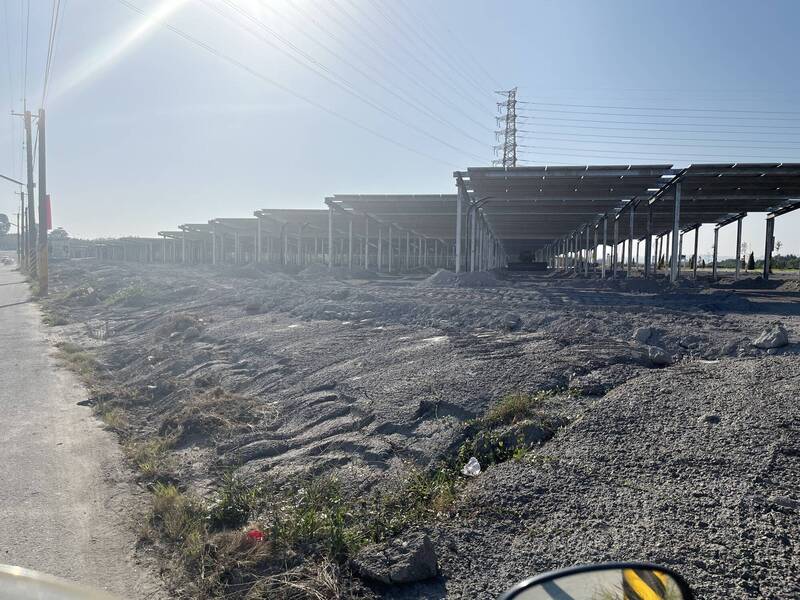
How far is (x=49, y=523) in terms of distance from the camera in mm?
4754

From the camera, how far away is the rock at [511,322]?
1200 centimetres

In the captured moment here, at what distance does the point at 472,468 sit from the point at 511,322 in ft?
24.0

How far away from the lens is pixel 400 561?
3.67 metres

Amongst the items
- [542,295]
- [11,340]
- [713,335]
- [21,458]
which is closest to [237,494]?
[21,458]

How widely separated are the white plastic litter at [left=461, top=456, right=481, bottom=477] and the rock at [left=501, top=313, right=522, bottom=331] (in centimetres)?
661

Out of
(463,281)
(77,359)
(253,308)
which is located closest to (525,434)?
(77,359)

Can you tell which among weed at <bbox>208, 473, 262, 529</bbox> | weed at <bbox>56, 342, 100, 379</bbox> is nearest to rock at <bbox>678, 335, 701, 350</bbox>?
weed at <bbox>208, 473, 262, 529</bbox>

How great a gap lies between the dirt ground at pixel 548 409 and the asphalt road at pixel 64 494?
2.39ft

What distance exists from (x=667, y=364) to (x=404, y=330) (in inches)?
203

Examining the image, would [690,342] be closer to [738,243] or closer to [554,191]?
[554,191]

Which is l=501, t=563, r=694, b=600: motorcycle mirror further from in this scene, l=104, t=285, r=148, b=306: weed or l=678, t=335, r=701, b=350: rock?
l=104, t=285, r=148, b=306: weed

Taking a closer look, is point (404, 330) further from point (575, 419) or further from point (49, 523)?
point (49, 523)

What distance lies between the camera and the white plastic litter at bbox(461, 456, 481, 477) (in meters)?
5.18

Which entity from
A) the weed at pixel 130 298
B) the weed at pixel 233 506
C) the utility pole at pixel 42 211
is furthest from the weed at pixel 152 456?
the utility pole at pixel 42 211
